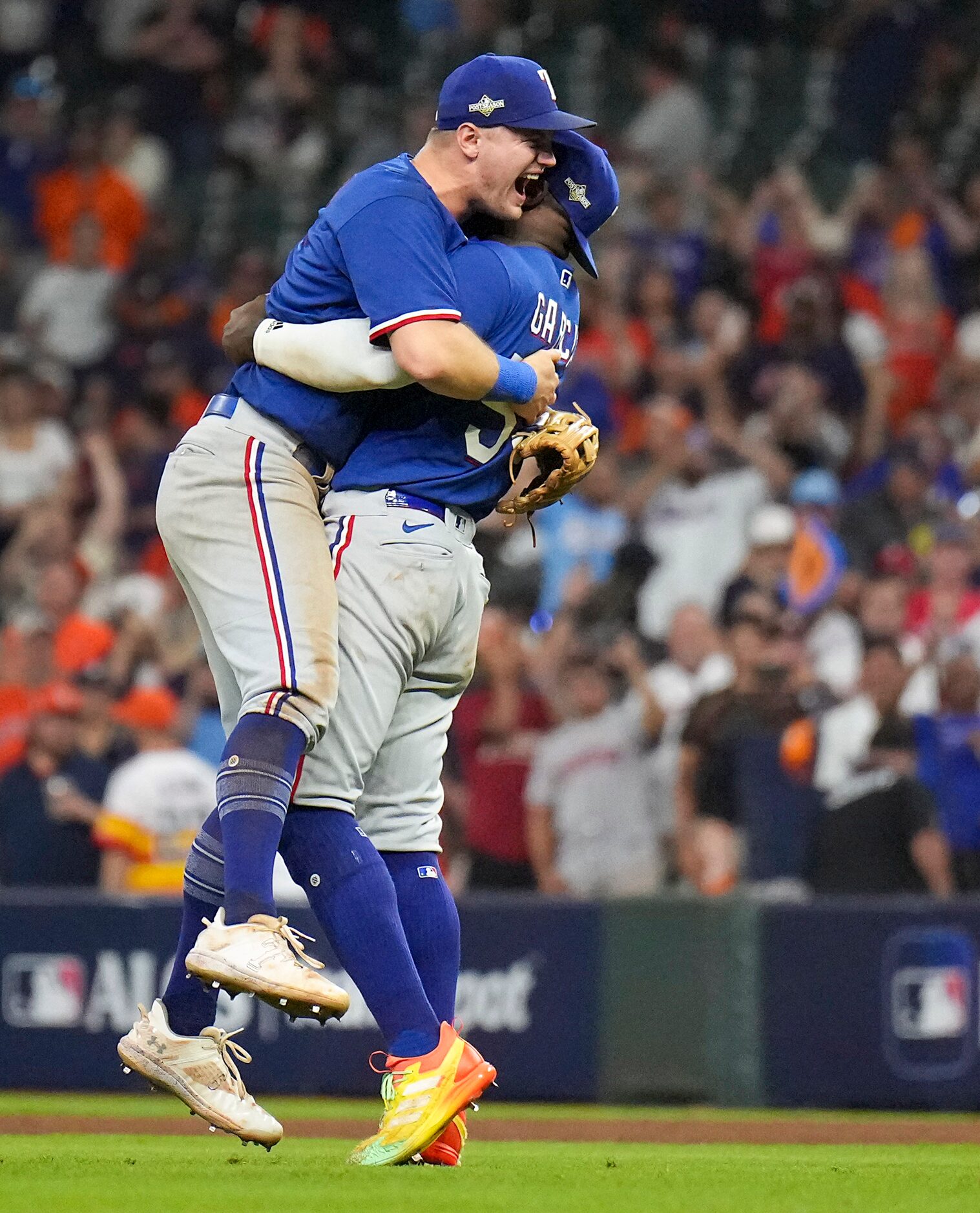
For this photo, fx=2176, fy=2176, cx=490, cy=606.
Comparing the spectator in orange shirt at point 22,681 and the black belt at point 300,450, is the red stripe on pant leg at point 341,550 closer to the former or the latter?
the black belt at point 300,450

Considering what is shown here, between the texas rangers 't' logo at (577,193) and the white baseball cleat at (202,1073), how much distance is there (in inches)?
76.9

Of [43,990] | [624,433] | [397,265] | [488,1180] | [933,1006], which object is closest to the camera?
[488,1180]

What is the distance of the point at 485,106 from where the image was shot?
14.9ft

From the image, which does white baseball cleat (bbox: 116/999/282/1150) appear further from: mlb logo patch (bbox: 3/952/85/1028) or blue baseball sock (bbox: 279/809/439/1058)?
mlb logo patch (bbox: 3/952/85/1028)

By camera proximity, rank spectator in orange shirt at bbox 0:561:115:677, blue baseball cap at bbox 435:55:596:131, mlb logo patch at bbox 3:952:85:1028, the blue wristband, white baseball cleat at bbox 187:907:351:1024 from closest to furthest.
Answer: white baseball cleat at bbox 187:907:351:1024, the blue wristband, blue baseball cap at bbox 435:55:596:131, mlb logo patch at bbox 3:952:85:1028, spectator in orange shirt at bbox 0:561:115:677

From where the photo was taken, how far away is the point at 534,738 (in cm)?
931

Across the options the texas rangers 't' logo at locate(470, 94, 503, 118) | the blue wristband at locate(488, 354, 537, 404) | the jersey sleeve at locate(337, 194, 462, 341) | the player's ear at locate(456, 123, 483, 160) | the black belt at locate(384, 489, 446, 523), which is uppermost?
the texas rangers 't' logo at locate(470, 94, 503, 118)

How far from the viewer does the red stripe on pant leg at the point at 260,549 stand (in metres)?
4.34

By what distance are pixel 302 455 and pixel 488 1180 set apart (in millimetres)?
1544

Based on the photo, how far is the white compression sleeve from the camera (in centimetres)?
440

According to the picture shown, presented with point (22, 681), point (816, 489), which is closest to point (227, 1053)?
point (22, 681)

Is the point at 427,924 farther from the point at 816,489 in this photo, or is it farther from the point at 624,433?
the point at 624,433

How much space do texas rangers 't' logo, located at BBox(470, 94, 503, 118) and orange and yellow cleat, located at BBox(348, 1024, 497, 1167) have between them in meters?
1.91

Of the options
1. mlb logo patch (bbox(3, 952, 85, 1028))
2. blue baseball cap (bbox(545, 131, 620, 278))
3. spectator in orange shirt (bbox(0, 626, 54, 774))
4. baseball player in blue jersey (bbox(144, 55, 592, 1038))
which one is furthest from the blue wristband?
spectator in orange shirt (bbox(0, 626, 54, 774))
